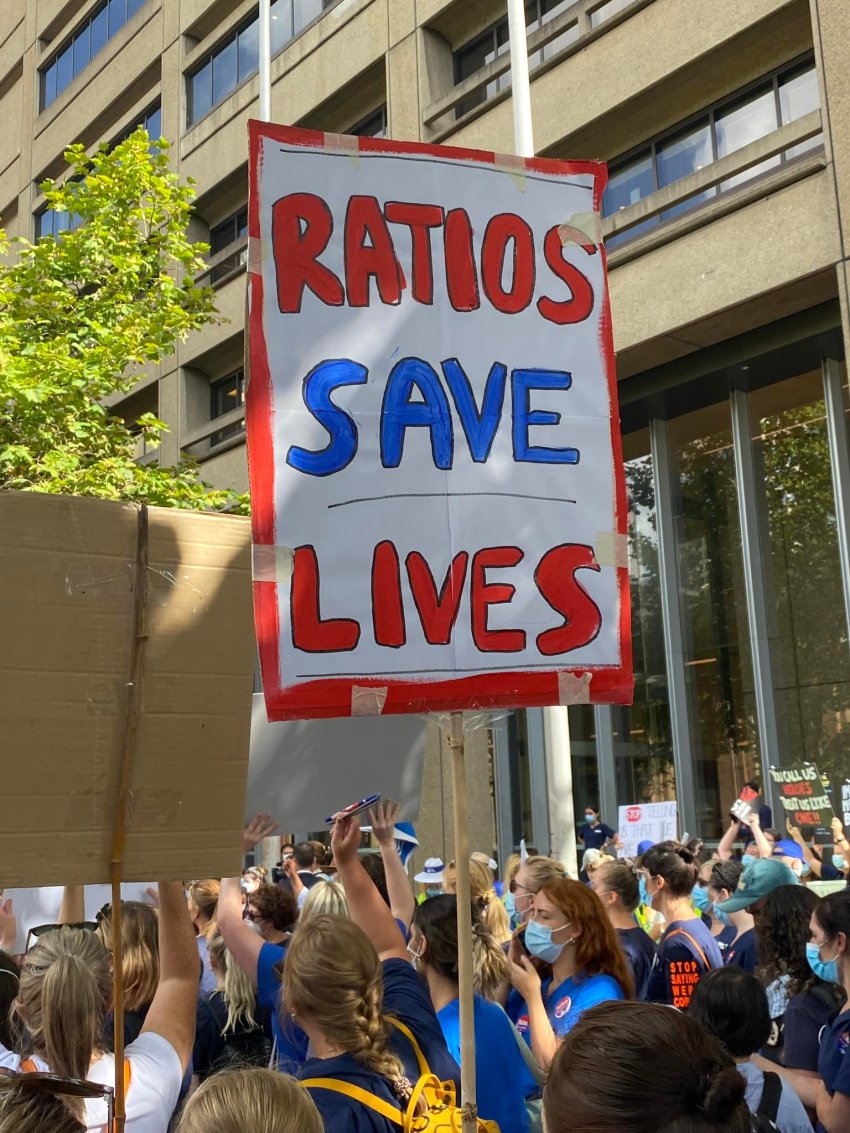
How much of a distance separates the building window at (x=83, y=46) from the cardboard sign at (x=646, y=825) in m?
19.9

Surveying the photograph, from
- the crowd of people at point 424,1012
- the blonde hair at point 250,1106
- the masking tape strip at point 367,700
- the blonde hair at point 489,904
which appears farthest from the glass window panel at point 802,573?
the blonde hair at point 250,1106

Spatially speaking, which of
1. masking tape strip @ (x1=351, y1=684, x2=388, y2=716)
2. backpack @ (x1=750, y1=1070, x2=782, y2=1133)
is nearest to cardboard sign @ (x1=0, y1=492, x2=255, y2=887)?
masking tape strip @ (x1=351, y1=684, x2=388, y2=716)

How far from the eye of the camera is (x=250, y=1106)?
2061 mm

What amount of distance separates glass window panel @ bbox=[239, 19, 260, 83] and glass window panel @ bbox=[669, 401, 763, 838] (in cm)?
1037

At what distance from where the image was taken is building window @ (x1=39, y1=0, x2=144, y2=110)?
24531 millimetres

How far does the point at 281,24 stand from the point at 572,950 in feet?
62.3

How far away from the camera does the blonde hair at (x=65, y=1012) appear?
111 inches

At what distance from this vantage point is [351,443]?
3404mm

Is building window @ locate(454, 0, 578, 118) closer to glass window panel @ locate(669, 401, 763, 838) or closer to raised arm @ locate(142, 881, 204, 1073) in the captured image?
glass window panel @ locate(669, 401, 763, 838)

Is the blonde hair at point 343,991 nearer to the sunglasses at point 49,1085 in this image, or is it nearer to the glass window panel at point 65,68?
the sunglasses at point 49,1085

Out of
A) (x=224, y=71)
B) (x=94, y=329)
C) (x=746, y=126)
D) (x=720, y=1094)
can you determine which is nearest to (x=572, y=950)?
(x=720, y=1094)

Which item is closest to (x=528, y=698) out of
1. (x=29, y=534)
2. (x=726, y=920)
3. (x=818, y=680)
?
(x=29, y=534)

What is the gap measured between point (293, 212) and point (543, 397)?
88 centimetres

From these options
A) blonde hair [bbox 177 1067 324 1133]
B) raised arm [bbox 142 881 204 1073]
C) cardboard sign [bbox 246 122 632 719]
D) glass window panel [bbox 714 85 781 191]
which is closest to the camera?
blonde hair [bbox 177 1067 324 1133]
